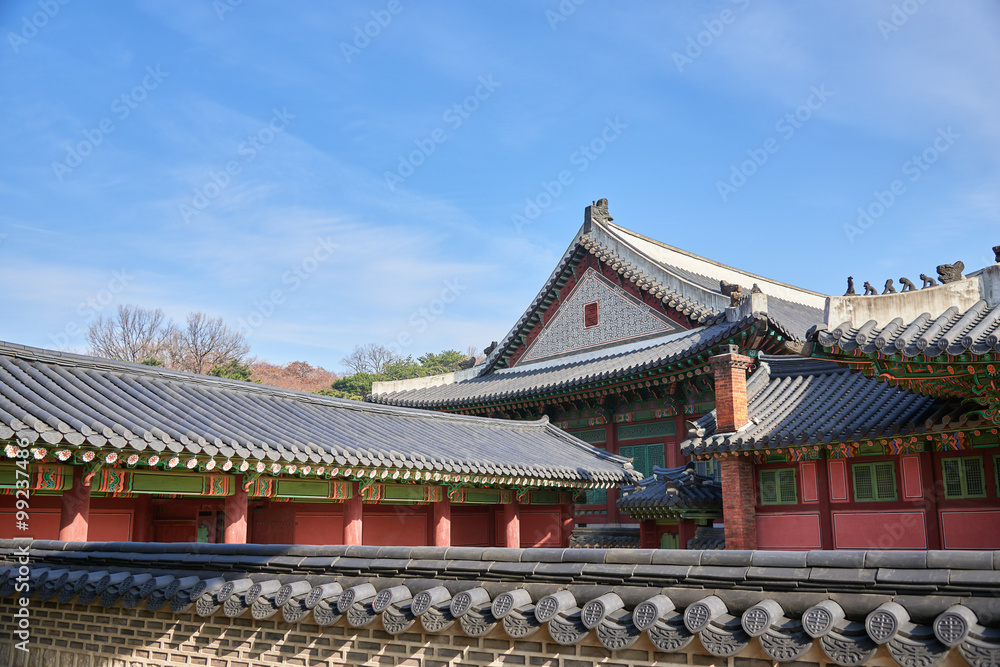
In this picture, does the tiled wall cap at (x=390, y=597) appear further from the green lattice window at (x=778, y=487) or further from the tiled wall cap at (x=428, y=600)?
the green lattice window at (x=778, y=487)

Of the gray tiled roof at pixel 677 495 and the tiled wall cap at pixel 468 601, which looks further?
the gray tiled roof at pixel 677 495

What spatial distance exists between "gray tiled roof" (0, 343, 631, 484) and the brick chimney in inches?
146

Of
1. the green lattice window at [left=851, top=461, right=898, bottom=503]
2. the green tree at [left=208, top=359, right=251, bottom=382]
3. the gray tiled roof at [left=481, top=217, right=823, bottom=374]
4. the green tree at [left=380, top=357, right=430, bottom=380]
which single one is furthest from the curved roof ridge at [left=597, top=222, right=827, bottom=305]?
the green tree at [left=380, top=357, right=430, bottom=380]

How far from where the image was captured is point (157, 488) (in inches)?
454

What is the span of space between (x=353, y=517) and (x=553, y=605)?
9.67 meters

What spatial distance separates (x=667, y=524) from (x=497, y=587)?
43.7 ft

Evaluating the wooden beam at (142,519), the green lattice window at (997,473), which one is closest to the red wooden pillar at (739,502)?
the green lattice window at (997,473)

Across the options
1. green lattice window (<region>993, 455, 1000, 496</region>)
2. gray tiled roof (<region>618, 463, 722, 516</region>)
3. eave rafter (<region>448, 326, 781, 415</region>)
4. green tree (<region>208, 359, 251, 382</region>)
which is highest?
green tree (<region>208, 359, 251, 382</region>)

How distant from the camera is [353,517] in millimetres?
13953

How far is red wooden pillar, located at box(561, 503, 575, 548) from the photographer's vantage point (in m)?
18.7

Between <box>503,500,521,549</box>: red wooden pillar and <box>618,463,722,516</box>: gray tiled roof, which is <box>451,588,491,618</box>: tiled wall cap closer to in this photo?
<box>618,463,722,516</box>: gray tiled roof

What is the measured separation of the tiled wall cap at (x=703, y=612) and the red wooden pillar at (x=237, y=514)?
943 centimetres

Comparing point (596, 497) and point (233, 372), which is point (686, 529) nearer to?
point (596, 497)

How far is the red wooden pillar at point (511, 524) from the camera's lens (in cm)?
1697
